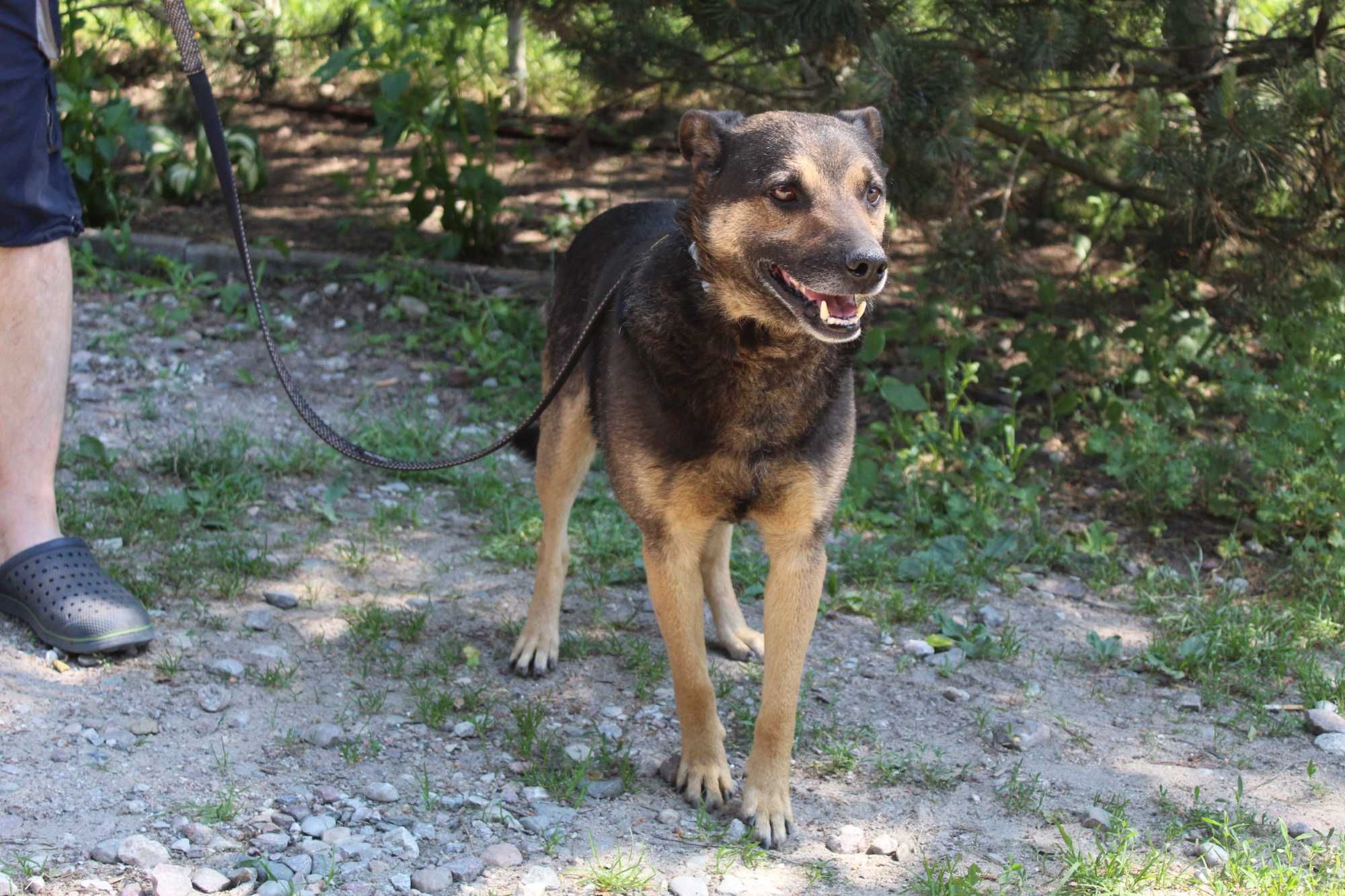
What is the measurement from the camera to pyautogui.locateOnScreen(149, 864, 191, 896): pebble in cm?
270

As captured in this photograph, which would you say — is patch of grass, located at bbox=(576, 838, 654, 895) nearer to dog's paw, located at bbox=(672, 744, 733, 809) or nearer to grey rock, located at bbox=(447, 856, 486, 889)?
grey rock, located at bbox=(447, 856, 486, 889)

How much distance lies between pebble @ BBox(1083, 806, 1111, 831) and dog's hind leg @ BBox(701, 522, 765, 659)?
1192 mm

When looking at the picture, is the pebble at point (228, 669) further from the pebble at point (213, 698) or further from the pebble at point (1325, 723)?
the pebble at point (1325, 723)

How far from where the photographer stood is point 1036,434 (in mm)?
5879

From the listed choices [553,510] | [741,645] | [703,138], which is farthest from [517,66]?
[703,138]

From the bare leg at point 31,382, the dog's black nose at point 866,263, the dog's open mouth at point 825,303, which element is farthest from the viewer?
the bare leg at point 31,382

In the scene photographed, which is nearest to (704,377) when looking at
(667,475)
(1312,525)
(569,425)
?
(667,475)

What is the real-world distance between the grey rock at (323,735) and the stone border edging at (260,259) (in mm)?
3769

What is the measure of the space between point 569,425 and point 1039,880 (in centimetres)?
183

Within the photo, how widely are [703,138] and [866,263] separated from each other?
2.05 feet

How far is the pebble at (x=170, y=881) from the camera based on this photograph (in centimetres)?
270

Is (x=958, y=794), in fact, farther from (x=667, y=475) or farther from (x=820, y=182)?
(x=820, y=182)

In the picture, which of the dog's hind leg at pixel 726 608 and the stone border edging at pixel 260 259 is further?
the stone border edging at pixel 260 259

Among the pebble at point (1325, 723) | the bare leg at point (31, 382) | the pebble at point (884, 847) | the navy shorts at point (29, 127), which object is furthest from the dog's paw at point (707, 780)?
the navy shorts at point (29, 127)
